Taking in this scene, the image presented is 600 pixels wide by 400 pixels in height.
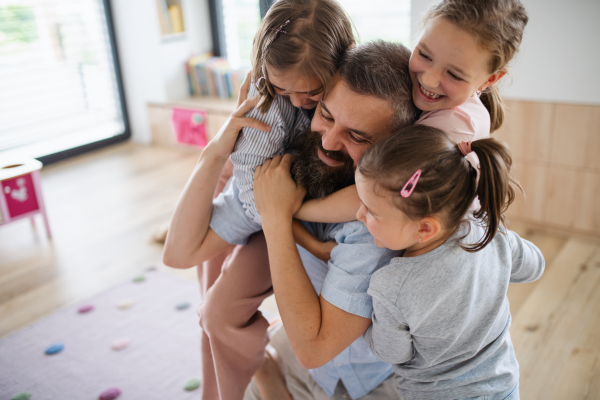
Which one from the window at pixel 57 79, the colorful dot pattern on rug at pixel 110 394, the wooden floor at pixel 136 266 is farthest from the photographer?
the window at pixel 57 79

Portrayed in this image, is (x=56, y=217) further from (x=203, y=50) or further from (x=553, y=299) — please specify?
(x=553, y=299)

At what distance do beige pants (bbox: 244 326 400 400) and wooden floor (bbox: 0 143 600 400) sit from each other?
2.24ft

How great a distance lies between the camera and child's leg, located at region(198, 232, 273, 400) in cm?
142

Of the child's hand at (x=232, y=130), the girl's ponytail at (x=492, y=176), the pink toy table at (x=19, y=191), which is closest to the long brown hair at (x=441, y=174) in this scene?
the girl's ponytail at (x=492, y=176)

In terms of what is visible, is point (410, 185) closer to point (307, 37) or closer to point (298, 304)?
point (298, 304)

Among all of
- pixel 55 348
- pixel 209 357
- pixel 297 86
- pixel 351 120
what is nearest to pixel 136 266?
pixel 55 348

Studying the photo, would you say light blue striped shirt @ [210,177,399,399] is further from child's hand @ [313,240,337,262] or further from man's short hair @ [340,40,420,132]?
man's short hair @ [340,40,420,132]

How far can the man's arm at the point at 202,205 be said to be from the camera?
4.45ft

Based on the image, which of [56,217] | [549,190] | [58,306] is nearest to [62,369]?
[58,306]

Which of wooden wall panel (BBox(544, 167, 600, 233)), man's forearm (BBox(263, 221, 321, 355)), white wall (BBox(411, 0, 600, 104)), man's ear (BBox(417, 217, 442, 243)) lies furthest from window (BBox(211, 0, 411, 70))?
man's ear (BBox(417, 217, 442, 243))

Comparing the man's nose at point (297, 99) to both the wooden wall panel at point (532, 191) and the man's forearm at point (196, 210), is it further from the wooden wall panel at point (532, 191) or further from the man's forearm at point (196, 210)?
the wooden wall panel at point (532, 191)

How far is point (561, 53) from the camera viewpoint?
2553 millimetres

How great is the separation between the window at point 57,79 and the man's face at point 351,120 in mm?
3600

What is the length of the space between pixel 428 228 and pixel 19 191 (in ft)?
8.58
